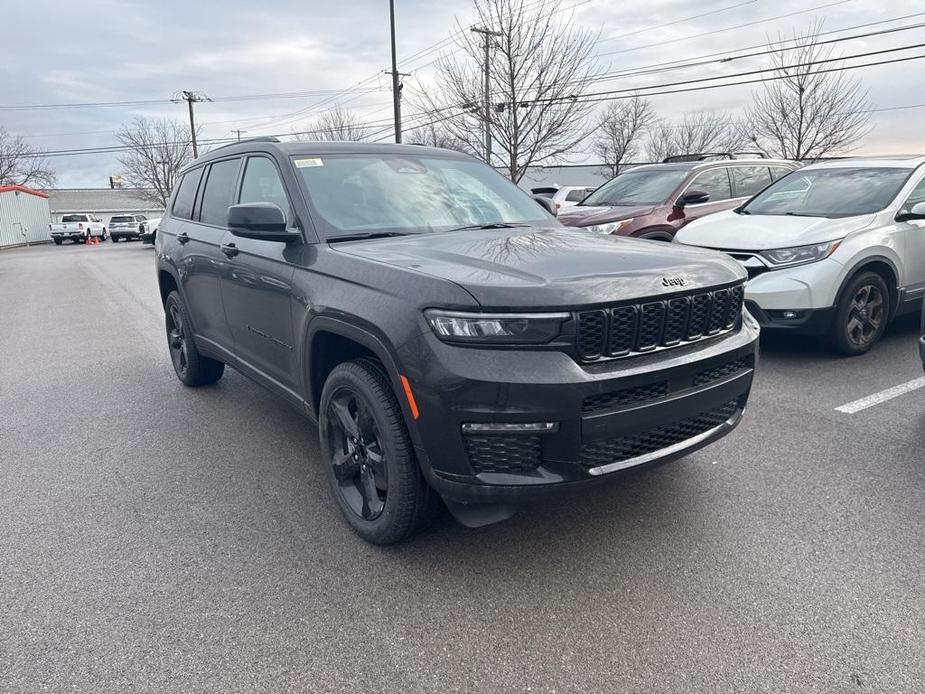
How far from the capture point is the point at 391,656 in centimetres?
237

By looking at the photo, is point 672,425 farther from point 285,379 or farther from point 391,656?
point 285,379

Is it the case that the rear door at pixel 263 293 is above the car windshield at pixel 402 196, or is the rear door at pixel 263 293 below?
below

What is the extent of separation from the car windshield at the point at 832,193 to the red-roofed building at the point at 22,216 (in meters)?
46.0

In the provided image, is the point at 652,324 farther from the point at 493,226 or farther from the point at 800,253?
the point at 800,253

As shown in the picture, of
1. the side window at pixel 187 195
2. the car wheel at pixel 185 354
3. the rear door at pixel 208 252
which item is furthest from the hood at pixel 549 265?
the car wheel at pixel 185 354

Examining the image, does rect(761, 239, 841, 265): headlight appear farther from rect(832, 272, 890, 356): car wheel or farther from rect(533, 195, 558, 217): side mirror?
rect(533, 195, 558, 217): side mirror

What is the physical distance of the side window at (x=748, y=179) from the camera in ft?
31.1

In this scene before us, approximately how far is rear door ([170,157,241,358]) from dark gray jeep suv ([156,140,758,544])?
42cm

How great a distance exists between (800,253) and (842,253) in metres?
0.32

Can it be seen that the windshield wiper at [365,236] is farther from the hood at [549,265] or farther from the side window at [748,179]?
the side window at [748,179]

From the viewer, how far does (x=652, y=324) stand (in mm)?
2713

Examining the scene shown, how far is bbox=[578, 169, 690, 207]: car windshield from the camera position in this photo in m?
8.90

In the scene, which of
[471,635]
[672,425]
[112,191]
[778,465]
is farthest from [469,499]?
[112,191]

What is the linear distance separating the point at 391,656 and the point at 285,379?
5.98ft
